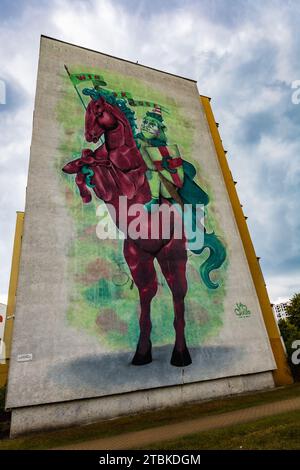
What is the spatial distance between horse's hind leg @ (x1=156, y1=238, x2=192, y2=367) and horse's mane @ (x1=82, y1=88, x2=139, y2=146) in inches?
320

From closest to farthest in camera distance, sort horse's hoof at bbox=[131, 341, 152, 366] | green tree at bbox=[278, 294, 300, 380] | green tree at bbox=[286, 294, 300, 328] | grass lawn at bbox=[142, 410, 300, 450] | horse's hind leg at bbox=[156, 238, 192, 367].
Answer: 1. grass lawn at bbox=[142, 410, 300, 450]
2. horse's hoof at bbox=[131, 341, 152, 366]
3. horse's hind leg at bbox=[156, 238, 192, 367]
4. green tree at bbox=[278, 294, 300, 380]
5. green tree at bbox=[286, 294, 300, 328]

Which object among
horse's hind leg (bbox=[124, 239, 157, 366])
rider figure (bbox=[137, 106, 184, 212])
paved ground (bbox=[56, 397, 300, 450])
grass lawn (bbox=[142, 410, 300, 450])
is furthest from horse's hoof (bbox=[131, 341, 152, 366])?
rider figure (bbox=[137, 106, 184, 212])

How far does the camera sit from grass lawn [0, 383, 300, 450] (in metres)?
11.3

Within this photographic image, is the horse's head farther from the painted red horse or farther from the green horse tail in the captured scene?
the green horse tail

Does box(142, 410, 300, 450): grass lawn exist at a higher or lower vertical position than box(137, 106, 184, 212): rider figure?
lower

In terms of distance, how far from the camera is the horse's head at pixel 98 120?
2023 cm

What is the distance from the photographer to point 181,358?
16.0 meters

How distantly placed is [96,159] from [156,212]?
5011mm

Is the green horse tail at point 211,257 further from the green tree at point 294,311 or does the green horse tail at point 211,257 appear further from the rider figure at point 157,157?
the green tree at point 294,311

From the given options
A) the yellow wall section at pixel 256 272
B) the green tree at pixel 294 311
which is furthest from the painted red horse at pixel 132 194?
the green tree at pixel 294 311

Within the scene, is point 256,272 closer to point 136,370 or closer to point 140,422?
point 136,370

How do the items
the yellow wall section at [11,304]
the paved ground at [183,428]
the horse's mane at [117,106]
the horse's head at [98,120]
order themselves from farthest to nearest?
1. the yellow wall section at [11,304]
2. the horse's mane at [117,106]
3. the horse's head at [98,120]
4. the paved ground at [183,428]

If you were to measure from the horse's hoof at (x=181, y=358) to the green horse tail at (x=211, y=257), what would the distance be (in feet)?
14.1
